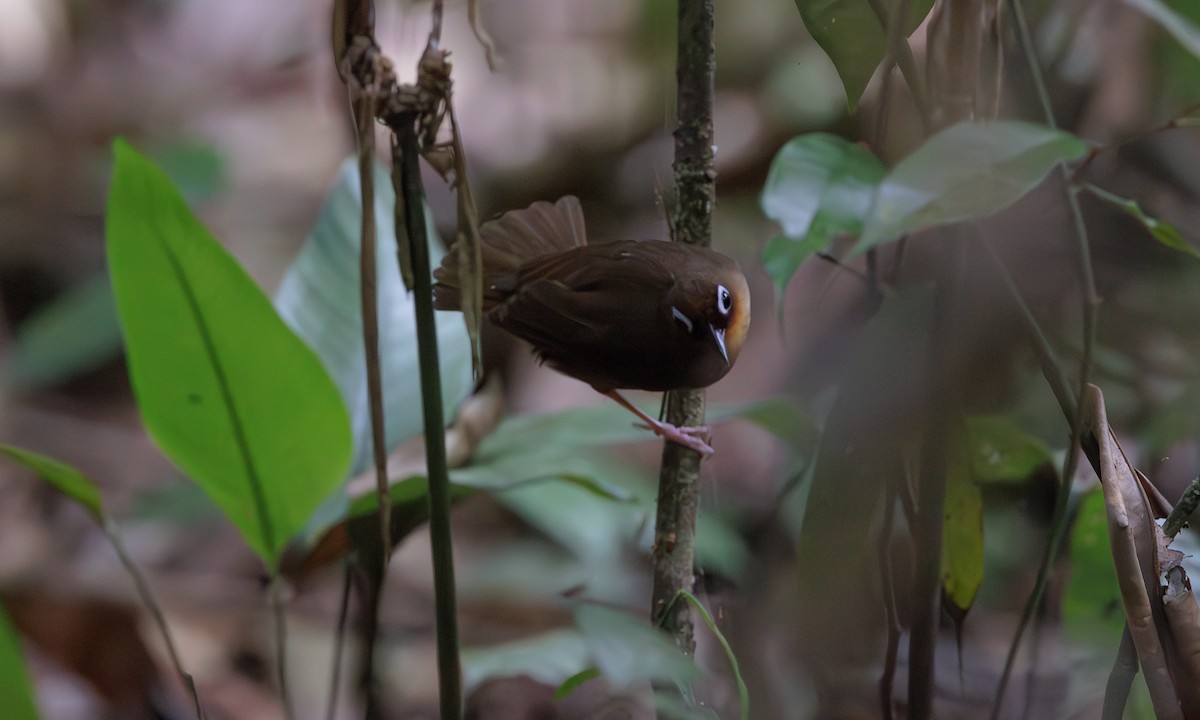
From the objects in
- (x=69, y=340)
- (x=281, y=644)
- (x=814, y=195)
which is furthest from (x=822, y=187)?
(x=69, y=340)

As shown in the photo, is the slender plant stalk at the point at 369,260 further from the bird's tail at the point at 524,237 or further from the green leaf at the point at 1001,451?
the green leaf at the point at 1001,451

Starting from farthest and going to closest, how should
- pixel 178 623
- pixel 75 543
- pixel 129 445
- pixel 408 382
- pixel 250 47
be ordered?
pixel 250 47
pixel 129 445
pixel 75 543
pixel 178 623
pixel 408 382

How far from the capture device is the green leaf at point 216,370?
797mm

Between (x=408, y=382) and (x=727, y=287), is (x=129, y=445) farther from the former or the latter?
(x=727, y=287)

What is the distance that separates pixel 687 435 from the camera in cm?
73

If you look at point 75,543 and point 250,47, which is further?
point 250,47

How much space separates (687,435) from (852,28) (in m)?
0.33

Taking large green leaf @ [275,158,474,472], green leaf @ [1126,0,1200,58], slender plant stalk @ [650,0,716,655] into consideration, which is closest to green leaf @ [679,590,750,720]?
slender plant stalk @ [650,0,716,655]

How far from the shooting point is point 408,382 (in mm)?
1128

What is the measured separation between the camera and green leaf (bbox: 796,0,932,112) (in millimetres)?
610

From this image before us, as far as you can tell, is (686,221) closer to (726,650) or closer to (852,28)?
(852,28)

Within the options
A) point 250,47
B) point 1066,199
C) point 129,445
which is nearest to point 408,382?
point 1066,199

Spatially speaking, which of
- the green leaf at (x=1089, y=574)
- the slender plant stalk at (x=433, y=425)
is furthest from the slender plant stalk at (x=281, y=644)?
the green leaf at (x=1089, y=574)

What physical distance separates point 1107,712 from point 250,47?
2.39m
